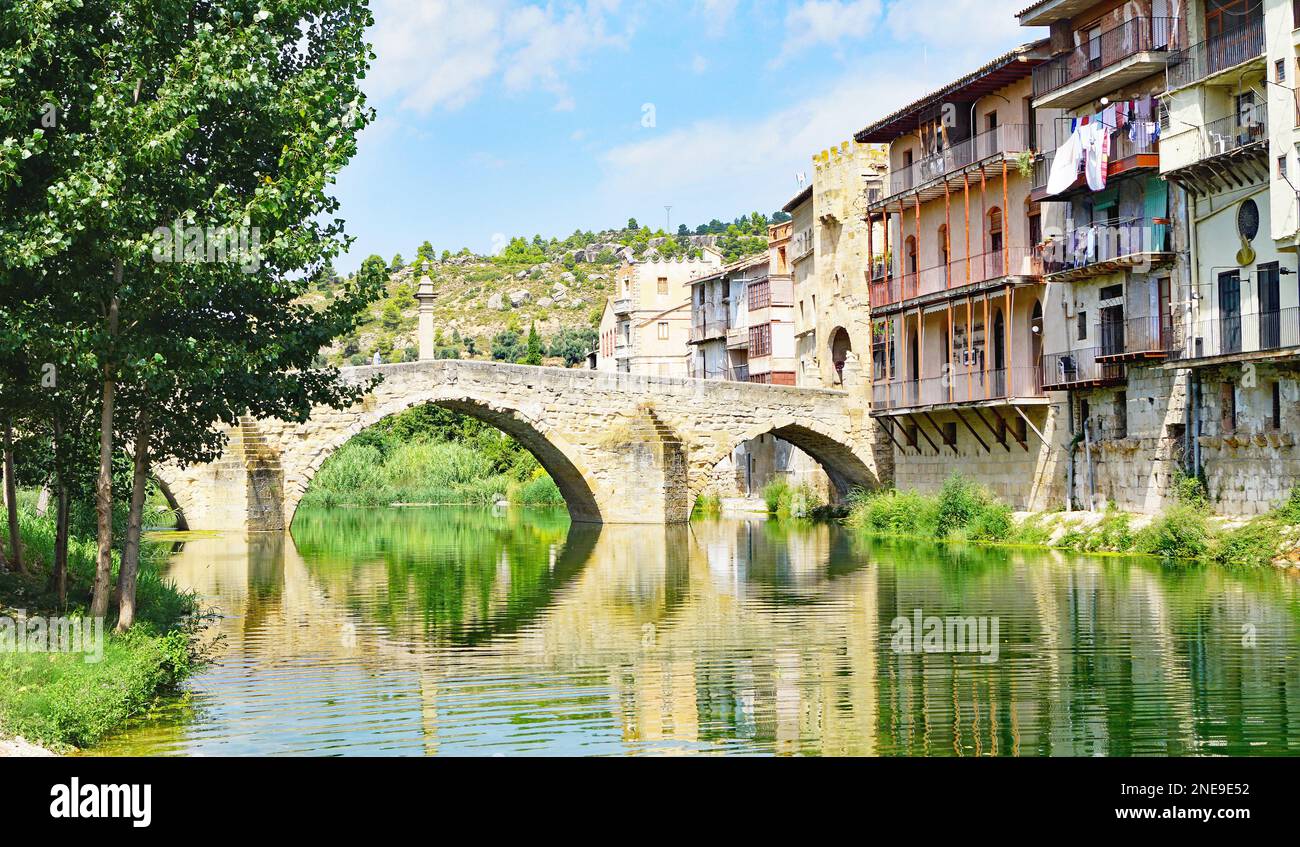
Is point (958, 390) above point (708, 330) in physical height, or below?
below

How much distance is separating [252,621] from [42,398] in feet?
16.5

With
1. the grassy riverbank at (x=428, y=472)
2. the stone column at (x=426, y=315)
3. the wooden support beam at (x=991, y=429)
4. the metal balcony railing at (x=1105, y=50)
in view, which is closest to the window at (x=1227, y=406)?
the metal balcony railing at (x=1105, y=50)

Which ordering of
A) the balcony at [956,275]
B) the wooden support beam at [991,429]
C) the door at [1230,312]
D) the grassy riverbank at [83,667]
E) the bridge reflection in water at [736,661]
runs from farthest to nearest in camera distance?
1. the wooden support beam at [991,429]
2. the balcony at [956,275]
3. the door at [1230,312]
4. the bridge reflection in water at [736,661]
5. the grassy riverbank at [83,667]

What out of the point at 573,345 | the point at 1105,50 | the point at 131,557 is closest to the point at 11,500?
the point at 131,557

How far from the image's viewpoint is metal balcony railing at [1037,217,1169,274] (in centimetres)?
2780

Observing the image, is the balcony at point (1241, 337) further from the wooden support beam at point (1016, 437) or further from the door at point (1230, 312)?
the wooden support beam at point (1016, 437)

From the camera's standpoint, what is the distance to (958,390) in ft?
113

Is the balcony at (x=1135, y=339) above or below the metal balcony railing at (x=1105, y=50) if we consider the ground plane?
below

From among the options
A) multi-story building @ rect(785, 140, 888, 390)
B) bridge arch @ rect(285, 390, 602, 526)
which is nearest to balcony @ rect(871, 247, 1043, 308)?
multi-story building @ rect(785, 140, 888, 390)

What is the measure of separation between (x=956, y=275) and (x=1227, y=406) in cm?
968

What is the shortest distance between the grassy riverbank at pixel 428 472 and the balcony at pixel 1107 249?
88.5ft

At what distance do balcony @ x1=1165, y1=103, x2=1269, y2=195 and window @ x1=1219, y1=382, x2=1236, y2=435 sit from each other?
3.42m

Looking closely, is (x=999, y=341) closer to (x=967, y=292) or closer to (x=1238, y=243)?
(x=967, y=292)

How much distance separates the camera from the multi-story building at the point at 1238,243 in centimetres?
2394
